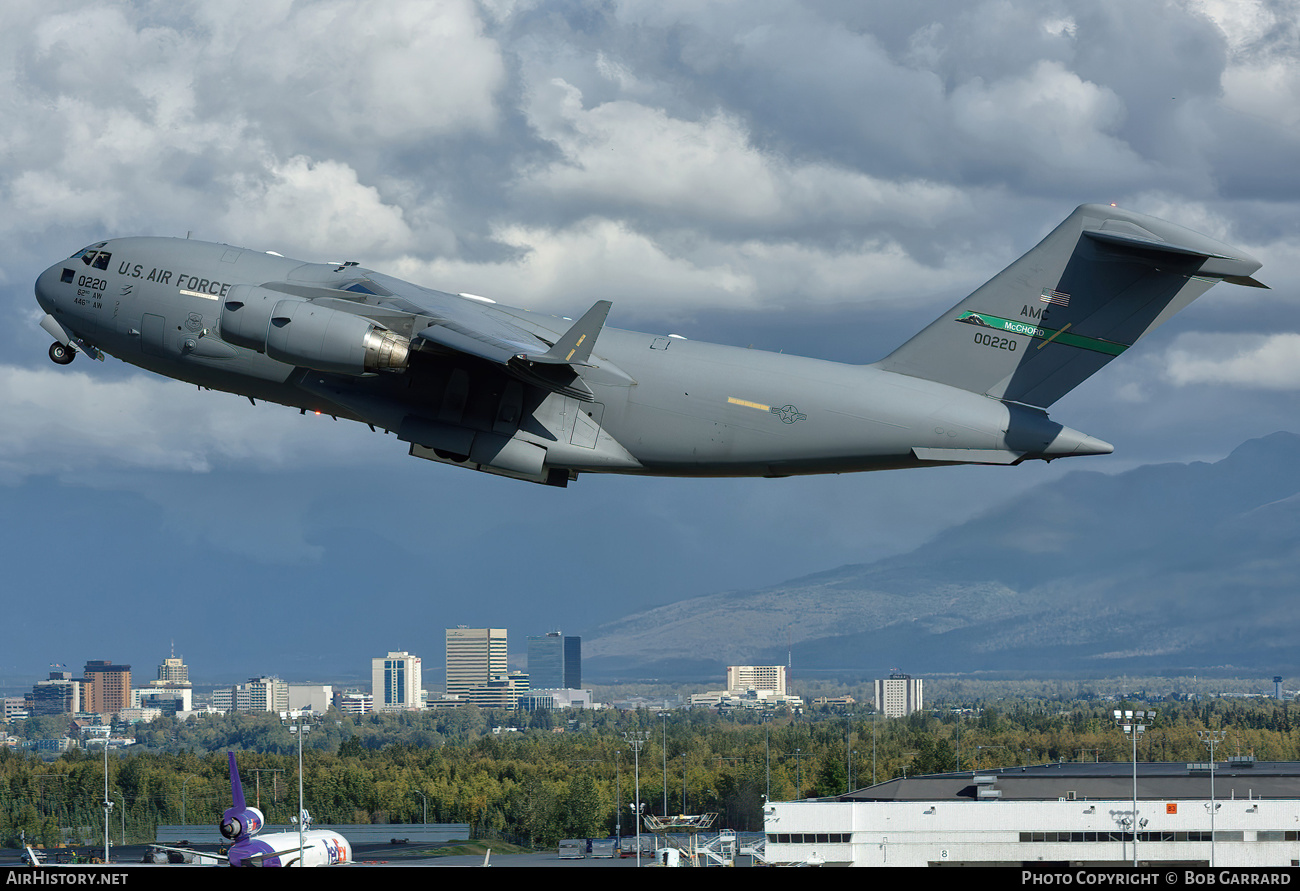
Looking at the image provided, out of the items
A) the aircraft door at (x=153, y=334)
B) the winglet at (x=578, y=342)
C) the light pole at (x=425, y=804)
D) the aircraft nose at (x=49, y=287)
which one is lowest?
the light pole at (x=425, y=804)

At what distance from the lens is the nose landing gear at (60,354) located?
22.1m

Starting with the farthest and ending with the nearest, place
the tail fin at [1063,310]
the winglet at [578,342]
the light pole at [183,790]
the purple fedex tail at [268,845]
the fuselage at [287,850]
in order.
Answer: the light pole at [183,790]
the purple fedex tail at [268,845]
the fuselage at [287,850]
the tail fin at [1063,310]
the winglet at [578,342]

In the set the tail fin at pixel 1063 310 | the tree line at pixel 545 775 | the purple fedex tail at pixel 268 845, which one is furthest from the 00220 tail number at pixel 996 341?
the tree line at pixel 545 775

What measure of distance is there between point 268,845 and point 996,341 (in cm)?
2932

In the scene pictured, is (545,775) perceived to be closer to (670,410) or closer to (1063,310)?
(670,410)

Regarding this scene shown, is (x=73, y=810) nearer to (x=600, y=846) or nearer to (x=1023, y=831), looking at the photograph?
(x=600, y=846)

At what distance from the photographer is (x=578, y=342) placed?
1692cm

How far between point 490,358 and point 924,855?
31.7m

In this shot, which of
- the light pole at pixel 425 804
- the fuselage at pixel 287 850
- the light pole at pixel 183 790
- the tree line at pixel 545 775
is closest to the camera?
the fuselage at pixel 287 850

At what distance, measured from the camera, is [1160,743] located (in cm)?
10925

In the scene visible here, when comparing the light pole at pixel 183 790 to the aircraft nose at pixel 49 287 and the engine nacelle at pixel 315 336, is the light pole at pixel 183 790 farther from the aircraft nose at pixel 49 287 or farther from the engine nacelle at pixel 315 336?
the engine nacelle at pixel 315 336

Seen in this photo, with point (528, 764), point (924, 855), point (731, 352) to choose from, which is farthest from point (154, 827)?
point (731, 352)

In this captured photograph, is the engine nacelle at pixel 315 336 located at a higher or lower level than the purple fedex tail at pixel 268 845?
higher

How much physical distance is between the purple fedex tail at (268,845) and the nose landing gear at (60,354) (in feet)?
65.8
